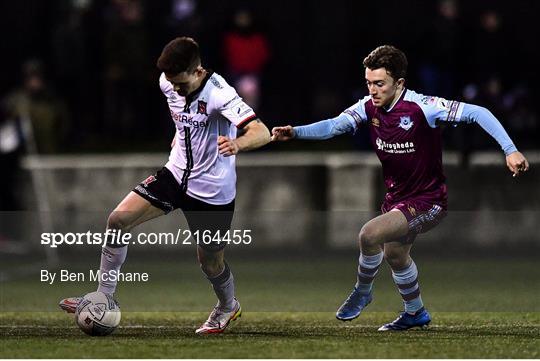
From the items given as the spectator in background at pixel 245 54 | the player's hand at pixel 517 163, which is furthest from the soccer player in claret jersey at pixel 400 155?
the spectator in background at pixel 245 54

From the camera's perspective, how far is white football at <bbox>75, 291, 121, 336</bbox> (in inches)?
439

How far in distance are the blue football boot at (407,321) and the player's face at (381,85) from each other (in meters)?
1.54

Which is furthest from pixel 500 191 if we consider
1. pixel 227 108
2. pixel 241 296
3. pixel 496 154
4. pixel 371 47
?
pixel 227 108

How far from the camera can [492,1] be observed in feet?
76.9

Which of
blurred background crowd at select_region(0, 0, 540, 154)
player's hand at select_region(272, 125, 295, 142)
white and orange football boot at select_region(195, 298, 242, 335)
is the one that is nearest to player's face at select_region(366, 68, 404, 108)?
player's hand at select_region(272, 125, 295, 142)

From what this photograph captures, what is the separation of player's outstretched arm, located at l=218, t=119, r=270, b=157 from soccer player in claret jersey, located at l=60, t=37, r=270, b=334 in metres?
0.01

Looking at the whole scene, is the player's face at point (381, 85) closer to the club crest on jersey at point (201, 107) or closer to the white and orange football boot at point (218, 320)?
the club crest on jersey at point (201, 107)

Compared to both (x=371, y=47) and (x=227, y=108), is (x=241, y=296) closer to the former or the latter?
(x=227, y=108)

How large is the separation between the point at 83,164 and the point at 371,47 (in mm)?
4515

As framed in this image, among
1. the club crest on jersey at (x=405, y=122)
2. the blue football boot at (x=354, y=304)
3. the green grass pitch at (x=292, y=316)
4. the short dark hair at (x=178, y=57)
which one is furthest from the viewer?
the blue football boot at (x=354, y=304)

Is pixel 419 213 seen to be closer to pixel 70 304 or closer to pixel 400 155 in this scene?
pixel 400 155

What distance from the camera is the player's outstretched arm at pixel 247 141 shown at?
1069cm

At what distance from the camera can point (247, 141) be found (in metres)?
10.9

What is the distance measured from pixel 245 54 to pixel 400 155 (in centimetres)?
910
